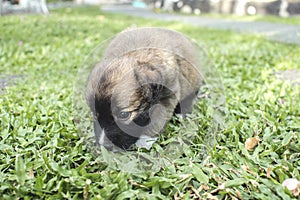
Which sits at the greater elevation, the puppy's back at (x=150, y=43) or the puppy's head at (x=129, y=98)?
the puppy's back at (x=150, y=43)

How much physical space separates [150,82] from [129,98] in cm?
23

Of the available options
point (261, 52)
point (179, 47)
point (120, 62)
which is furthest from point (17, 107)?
point (261, 52)

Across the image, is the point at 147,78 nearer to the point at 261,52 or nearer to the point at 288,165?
the point at 288,165

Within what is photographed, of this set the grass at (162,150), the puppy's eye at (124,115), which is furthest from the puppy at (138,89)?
the grass at (162,150)

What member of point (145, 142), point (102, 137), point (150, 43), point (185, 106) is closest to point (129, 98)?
point (102, 137)

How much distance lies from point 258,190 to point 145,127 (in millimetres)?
1037

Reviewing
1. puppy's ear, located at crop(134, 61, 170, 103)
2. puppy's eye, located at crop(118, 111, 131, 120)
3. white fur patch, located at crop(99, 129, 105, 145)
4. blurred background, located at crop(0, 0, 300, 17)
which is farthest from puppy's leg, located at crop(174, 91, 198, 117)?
blurred background, located at crop(0, 0, 300, 17)

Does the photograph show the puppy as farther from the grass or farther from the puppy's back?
the grass

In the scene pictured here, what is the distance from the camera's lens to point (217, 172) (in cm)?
256

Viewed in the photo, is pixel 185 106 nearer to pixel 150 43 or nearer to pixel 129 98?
pixel 150 43

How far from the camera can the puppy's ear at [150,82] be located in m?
2.81

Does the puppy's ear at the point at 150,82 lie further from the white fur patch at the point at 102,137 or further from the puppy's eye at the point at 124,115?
the white fur patch at the point at 102,137

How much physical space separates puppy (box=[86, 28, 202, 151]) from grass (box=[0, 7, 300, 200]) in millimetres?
171

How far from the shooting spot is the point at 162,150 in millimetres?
2891
